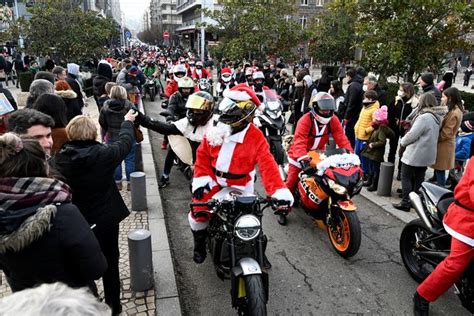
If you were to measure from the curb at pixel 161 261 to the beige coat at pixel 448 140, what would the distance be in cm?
435

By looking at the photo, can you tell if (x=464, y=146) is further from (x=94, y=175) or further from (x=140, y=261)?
(x=94, y=175)

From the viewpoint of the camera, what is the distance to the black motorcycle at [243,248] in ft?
10.4

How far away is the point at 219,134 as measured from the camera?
12.8 ft

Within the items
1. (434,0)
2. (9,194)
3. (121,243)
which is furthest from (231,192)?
(434,0)

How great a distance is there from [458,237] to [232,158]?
81.9 inches

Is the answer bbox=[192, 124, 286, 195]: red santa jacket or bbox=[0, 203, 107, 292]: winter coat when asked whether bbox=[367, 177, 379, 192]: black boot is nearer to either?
bbox=[192, 124, 286, 195]: red santa jacket

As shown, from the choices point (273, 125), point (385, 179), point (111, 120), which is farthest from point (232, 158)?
point (273, 125)

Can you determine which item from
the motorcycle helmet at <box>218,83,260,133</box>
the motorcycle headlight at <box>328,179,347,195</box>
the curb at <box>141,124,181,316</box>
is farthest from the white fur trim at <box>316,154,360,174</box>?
the curb at <box>141,124,181,316</box>

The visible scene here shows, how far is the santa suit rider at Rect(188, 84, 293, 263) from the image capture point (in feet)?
12.8

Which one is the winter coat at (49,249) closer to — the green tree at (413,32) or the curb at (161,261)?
the curb at (161,261)

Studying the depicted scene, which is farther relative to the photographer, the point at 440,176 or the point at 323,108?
the point at 440,176

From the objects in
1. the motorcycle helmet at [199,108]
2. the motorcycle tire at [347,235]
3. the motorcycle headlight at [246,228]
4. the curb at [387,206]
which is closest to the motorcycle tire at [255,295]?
the motorcycle headlight at [246,228]

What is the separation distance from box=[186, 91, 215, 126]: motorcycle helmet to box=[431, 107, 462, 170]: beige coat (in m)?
3.56

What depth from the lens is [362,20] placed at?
11539mm
